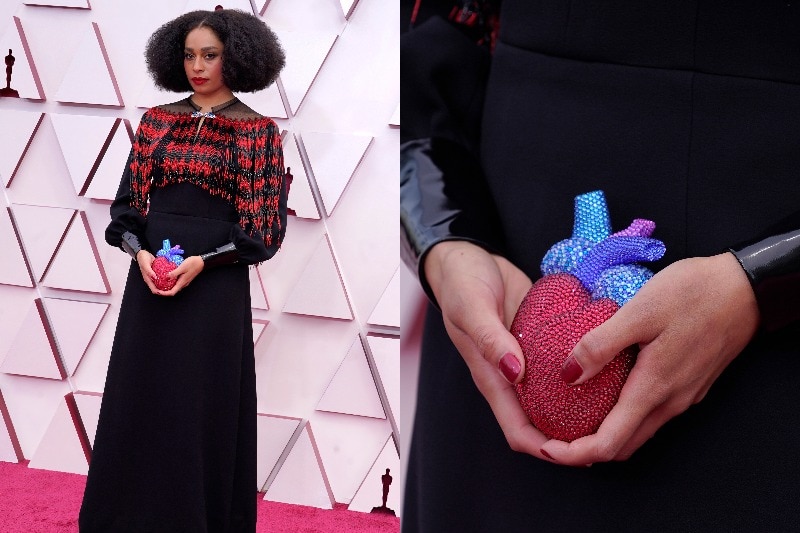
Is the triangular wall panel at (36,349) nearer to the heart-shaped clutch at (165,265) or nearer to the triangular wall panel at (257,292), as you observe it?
the triangular wall panel at (257,292)

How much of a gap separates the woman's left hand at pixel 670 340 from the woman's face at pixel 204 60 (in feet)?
4.39

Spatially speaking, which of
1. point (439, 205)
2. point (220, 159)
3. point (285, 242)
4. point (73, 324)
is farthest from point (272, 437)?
point (439, 205)

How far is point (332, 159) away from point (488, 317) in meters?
1.54

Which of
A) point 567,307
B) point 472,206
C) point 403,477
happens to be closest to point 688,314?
point 567,307

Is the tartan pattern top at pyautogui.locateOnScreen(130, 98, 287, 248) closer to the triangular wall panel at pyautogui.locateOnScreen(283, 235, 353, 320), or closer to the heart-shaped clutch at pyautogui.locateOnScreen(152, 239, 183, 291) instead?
the heart-shaped clutch at pyautogui.locateOnScreen(152, 239, 183, 291)

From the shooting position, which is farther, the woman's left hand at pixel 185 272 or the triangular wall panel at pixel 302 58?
the triangular wall panel at pixel 302 58

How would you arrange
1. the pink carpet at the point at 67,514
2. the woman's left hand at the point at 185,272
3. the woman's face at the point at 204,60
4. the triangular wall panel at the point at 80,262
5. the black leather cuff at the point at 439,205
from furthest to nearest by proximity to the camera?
the triangular wall panel at the point at 80,262 < the pink carpet at the point at 67,514 < the woman's face at the point at 204,60 < the woman's left hand at the point at 185,272 < the black leather cuff at the point at 439,205

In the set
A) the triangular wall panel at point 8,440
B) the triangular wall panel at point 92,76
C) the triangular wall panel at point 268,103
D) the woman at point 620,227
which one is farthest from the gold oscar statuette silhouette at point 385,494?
the woman at point 620,227

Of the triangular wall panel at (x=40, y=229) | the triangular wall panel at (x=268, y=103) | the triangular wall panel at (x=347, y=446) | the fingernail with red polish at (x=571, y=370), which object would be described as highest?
the fingernail with red polish at (x=571, y=370)

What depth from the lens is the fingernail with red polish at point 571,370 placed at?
1.23 feet

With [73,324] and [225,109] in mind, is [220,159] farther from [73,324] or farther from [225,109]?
[73,324]

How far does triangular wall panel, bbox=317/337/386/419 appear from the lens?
6.50 feet

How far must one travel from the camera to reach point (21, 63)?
208 cm

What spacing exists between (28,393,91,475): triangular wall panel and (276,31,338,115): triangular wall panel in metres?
1.03
